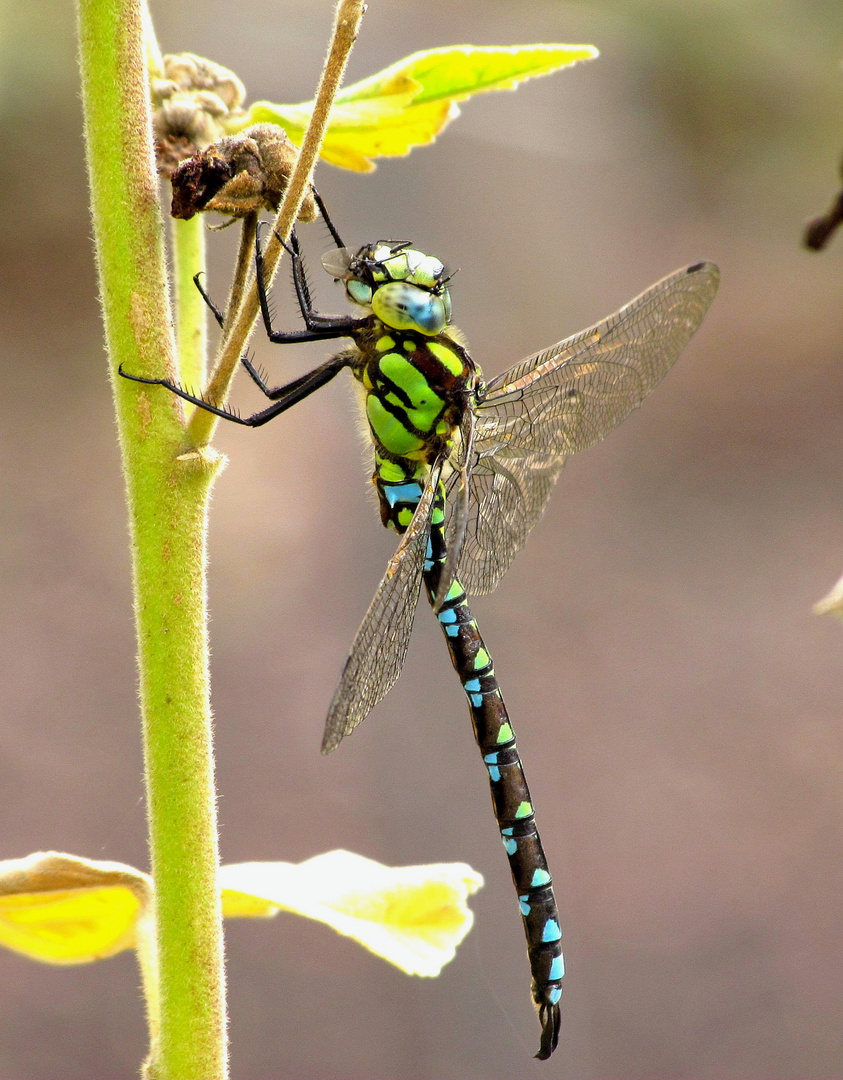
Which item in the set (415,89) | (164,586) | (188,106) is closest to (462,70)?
(415,89)

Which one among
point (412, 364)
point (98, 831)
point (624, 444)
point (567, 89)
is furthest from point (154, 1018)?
point (567, 89)

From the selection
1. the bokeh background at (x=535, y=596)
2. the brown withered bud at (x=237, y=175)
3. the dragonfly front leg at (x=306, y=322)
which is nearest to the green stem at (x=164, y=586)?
the brown withered bud at (x=237, y=175)

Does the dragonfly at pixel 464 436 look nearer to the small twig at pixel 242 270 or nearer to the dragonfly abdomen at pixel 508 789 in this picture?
the dragonfly abdomen at pixel 508 789

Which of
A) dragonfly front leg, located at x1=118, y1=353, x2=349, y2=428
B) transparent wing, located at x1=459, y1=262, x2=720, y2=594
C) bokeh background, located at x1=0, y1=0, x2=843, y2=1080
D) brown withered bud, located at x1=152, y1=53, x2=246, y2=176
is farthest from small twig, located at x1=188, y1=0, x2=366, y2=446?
bokeh background, located at x1=0, y1=0, x2=843, y2=1080

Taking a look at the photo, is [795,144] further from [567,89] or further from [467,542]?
[467,542]

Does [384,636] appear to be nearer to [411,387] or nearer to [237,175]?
[411,387]

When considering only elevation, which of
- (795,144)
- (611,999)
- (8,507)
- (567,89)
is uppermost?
(567,89)
